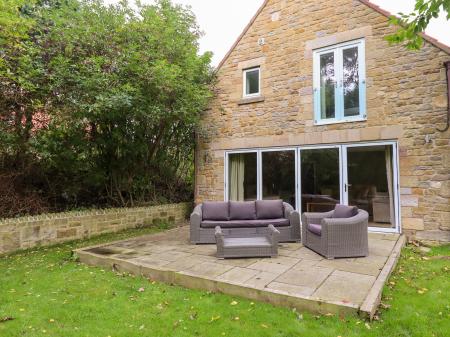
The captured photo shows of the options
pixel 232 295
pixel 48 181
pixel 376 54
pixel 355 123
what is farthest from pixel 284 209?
pixel 48 181

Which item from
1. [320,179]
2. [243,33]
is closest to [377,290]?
[320,179]

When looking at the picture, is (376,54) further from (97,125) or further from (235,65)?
(97,125)

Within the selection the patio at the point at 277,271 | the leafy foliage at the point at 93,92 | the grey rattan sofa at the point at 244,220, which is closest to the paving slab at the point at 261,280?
the patio at the point at 277,271

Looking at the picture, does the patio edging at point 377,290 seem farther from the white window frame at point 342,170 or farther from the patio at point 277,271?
the white window frame at point 342,170

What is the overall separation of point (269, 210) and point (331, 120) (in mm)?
3062

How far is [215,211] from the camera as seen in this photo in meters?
7.27

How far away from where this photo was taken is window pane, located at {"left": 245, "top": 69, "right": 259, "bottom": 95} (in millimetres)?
9727

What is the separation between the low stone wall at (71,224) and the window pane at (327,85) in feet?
18.8

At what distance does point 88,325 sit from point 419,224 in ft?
23.0

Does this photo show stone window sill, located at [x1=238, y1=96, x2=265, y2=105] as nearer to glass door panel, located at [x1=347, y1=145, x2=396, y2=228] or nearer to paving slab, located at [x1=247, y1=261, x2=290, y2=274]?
glass door panel, located at [x1=347, y1=145, x2=396, y2=228]

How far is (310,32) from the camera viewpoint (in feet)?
28.5

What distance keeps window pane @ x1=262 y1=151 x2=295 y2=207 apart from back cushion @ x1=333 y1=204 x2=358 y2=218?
102 inches

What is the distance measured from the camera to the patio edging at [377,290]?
3350mm

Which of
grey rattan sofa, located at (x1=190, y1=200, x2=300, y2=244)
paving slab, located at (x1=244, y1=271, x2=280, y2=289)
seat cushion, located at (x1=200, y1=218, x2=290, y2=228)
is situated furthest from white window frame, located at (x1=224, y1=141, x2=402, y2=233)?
paving slab, located at (x1=244, y1=271, x2=280, y2=289)
